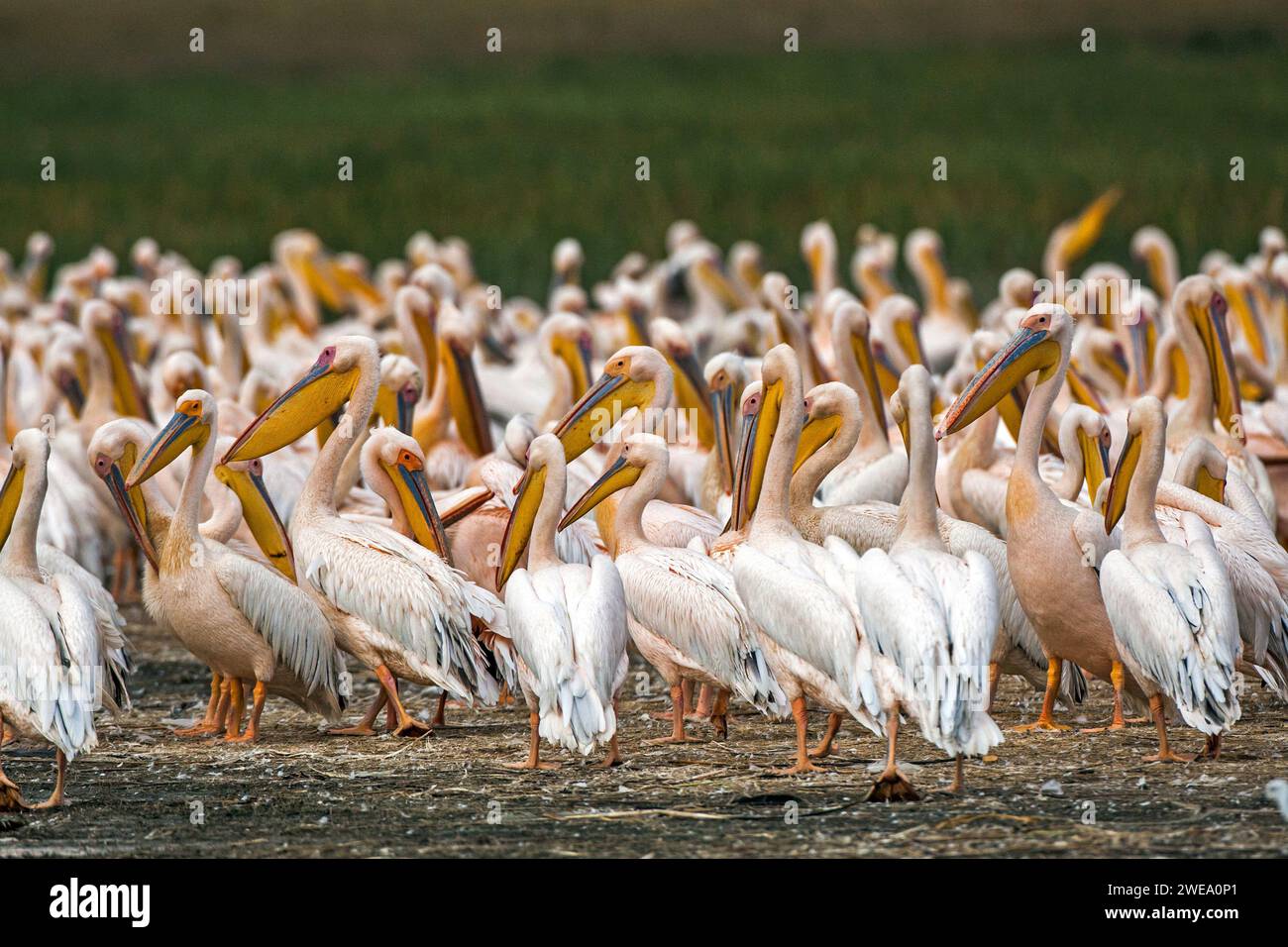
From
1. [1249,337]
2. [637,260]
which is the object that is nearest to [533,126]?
[637,260]

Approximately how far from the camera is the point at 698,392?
9.46 meters

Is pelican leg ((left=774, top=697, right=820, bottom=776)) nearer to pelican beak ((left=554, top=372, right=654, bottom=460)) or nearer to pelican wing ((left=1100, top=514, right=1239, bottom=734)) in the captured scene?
pelican wing ((left=1100, top=514, right=1239, bottom=734))

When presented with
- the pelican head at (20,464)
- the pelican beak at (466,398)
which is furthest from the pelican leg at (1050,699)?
the pelican beak at (466,398)

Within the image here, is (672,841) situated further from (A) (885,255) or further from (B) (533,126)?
(B) (533,126)

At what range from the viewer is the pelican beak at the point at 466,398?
9.51 meters

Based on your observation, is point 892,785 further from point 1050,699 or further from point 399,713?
point 399,713

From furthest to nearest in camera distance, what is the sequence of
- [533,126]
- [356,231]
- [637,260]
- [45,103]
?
[45,103] → [533,126] → [356,231] → [637,260]

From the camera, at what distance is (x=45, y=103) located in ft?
96.4

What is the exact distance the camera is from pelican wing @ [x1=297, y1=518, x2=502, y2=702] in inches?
251

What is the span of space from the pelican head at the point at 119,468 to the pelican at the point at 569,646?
142cm

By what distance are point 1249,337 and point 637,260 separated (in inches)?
216

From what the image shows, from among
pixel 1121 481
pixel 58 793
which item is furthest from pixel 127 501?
pixel 1121 481

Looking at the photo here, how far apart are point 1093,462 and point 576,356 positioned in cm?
350

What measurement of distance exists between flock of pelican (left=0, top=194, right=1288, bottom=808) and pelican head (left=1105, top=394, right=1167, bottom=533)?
0.04 feet
